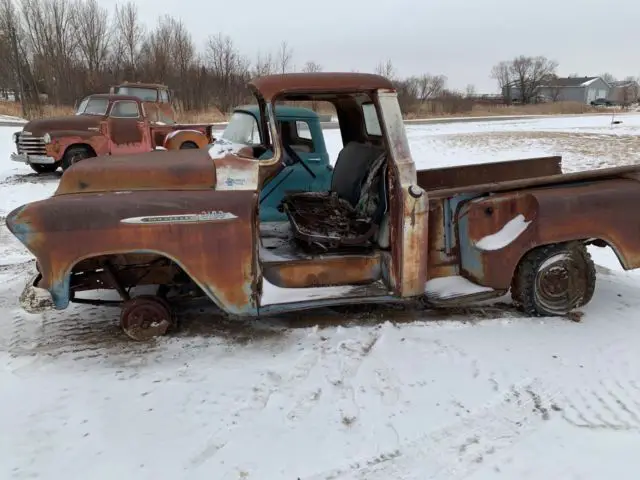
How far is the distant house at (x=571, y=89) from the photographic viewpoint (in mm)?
71562

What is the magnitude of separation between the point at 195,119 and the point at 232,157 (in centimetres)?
2603

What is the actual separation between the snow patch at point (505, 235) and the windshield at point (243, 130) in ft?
7.36

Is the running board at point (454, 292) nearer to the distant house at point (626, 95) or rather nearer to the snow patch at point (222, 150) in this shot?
the snow patch at point (222, 150)

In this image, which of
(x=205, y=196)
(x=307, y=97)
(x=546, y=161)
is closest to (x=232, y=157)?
(x=205, y=196)

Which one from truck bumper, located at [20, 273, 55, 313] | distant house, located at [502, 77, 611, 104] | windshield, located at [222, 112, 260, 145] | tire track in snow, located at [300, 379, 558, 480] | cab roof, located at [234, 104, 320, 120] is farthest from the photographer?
distant house, located at [502, 77, 611, 104]

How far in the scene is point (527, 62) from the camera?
2790 inches

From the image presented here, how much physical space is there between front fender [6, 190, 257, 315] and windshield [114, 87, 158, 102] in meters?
11.8

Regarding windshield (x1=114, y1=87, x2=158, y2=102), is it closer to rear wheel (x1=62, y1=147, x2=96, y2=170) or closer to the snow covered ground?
rear wheel (x1=62, y1=147, x2=96, y2=170)

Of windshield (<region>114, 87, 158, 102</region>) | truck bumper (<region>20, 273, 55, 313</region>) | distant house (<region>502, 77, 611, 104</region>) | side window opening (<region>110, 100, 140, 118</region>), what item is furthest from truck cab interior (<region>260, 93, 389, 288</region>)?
distant house (<region>502, 77, 611, 104</region>)

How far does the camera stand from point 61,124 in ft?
39.2

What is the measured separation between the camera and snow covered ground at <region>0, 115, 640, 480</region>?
269cm

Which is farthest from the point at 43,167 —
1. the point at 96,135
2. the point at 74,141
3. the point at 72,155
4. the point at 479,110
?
the point at 479,110

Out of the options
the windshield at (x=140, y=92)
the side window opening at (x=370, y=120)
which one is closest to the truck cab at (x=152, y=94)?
the windshield at (x=140, y=92)

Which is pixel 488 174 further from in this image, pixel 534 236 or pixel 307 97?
pixel 307 97
